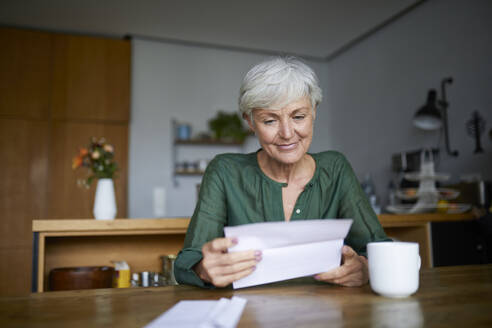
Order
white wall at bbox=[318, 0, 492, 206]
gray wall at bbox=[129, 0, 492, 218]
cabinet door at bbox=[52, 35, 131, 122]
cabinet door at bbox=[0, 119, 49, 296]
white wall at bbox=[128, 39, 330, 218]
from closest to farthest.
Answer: white wall at bbox=[318, 0, 492, 206], gray wall at bbox=[129, 0, 492, 218], cabinet door at bbox=[0, 119, 49, 296], cabinet door at bbox=[52, 35, 131, 122], white wall at bbox=[128, 39, 330, 218]

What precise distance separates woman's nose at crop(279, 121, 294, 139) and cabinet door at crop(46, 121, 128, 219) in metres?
2.84

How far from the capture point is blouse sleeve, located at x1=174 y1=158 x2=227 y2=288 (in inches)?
37.2

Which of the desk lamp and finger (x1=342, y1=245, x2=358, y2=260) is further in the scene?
the desk lamp

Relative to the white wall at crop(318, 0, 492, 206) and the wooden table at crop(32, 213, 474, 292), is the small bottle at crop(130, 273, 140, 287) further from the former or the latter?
the white wall at crop(318, 0, 492, 206)

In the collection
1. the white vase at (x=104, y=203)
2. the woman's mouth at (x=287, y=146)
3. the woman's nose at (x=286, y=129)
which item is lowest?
Result: the white vase at (x=104, y=203)

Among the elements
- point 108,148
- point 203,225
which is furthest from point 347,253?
point 108,148

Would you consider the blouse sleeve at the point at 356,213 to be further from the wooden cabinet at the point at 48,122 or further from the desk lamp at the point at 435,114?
the wooden cabinet at the point at 48,122

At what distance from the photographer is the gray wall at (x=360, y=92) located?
10.00 feet

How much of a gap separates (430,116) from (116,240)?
2383 millimetres

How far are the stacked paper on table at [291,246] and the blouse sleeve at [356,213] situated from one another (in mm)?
251

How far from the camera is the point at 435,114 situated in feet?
10.1

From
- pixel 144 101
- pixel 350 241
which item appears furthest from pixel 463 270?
pixel 144 101

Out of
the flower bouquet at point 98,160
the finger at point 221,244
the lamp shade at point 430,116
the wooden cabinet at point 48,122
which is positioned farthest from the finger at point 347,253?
the wooden cabinet at point 48,122

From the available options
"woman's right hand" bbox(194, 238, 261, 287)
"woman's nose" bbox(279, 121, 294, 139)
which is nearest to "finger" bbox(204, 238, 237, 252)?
"woman's right hand" bbox(194, 238, 261, 287)
